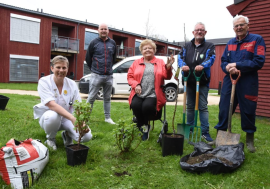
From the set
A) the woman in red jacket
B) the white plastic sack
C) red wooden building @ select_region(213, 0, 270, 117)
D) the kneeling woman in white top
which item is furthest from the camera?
red wooden building @ select_region(213, 0, 270, 117)

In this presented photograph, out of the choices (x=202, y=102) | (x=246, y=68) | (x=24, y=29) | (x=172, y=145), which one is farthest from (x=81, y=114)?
(x=24, y=29)

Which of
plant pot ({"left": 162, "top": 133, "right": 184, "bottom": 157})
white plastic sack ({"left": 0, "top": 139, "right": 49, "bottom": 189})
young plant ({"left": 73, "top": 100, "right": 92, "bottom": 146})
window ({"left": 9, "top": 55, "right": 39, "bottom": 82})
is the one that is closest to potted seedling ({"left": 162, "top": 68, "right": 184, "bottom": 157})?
plant pot ({"left": 162, "top": 133, "right": 184, "bottom": 157})

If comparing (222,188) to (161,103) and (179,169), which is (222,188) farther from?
(161,103)

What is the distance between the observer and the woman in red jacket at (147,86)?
3.74 m

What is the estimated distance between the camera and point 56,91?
10.2 feet

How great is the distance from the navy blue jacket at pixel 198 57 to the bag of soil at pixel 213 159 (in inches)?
49.1

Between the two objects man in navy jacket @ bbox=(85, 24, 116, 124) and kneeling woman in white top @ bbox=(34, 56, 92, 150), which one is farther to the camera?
man in navy jacket @ bbox=(85, 24, 116, 124)

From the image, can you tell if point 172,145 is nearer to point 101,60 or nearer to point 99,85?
point 99,85

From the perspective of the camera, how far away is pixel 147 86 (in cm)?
382

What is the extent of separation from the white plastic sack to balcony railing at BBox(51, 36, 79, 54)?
19.0 meters

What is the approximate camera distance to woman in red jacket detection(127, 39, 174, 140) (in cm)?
374

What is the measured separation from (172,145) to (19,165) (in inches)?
71.9

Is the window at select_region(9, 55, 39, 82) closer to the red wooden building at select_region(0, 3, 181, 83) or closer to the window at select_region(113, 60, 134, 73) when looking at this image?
the red wooden building at select_region(0, 3, 181, 83)

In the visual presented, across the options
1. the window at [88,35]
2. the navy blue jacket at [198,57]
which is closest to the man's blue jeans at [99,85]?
the navy blue jacket at [198,57]
